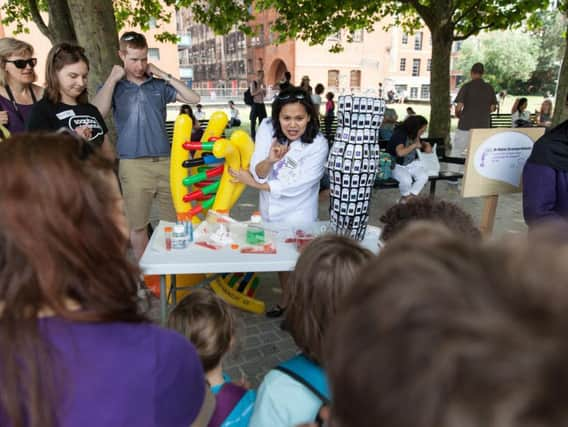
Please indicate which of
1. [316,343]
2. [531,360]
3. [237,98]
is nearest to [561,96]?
[316,343]

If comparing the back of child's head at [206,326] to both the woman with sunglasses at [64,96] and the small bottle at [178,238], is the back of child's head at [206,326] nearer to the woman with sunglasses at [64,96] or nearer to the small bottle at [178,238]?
the small bottle at [178,238]

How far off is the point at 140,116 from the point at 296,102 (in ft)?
4.25

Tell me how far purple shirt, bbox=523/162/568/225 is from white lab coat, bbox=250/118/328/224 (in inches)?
49.0

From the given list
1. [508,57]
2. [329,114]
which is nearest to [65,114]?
[329,114]

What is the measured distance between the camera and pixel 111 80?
3.00 meters

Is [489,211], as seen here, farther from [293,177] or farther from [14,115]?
[14,115]

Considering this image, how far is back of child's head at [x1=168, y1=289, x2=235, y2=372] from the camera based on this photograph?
1.48 meters

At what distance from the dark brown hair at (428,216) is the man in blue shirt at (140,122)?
2.08 metres

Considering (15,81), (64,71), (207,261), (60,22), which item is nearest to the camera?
(207,261)

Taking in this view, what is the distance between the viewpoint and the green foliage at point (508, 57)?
34.8 m

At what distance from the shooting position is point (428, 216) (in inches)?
63.0

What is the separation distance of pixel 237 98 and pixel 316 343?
106ft

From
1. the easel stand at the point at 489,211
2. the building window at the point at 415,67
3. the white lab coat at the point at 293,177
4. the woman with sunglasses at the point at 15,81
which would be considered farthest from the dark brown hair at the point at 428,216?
the building window at the point at 415,67

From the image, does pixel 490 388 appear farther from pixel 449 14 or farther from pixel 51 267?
pixel 449 14
